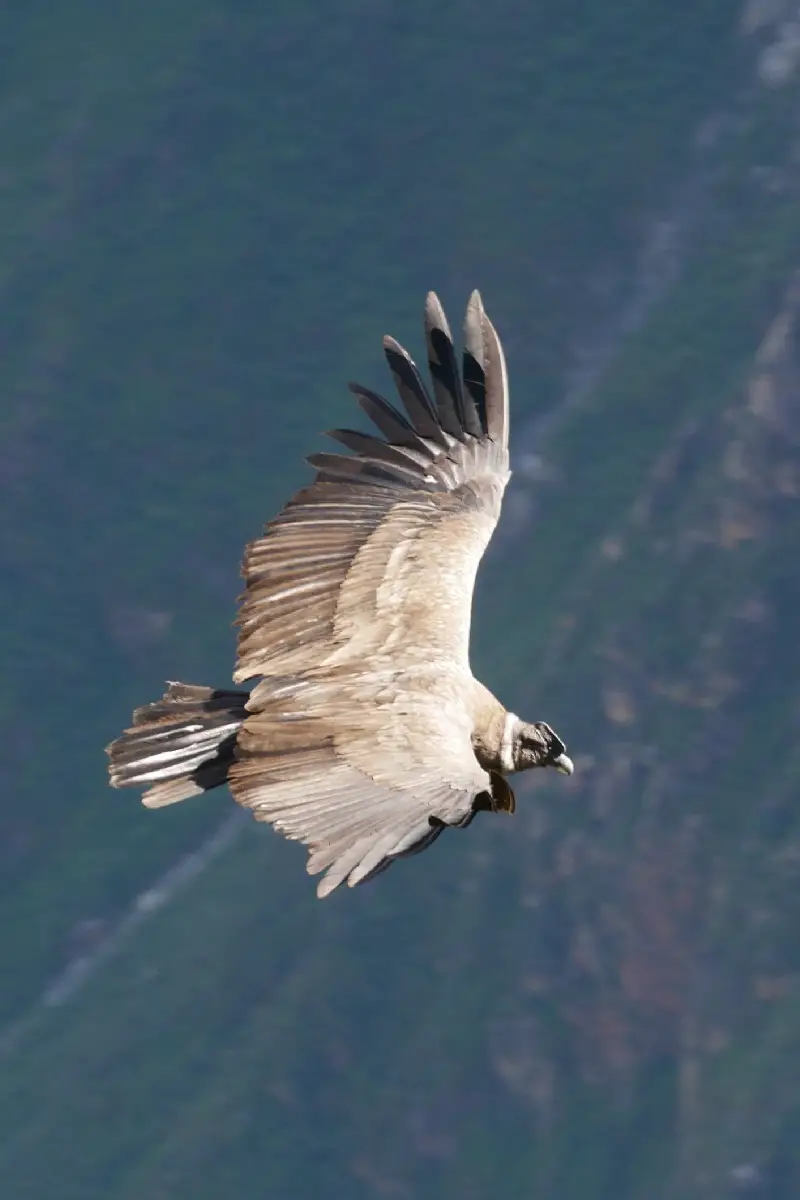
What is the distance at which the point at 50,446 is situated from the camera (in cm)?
8819

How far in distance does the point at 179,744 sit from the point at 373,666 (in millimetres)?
1725

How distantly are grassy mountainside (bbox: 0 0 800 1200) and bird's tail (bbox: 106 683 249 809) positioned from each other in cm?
4583

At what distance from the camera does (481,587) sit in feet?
252

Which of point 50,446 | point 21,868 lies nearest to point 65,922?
point 21,868

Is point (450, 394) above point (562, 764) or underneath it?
above

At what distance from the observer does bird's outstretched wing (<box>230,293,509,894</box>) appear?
2089 centimetres

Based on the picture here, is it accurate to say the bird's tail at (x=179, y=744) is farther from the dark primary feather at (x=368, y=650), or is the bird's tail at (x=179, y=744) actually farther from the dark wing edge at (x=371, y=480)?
the dark wing edge at (x=371, y=480)

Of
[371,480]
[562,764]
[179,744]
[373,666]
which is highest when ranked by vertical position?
[371,480]

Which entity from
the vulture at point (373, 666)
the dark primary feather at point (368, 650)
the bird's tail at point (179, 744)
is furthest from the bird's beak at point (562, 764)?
the bird's tail at point (179, 744)

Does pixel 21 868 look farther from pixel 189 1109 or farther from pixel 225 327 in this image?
pixel 225 327

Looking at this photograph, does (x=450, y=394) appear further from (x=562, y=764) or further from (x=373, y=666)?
(x=562, y=764)

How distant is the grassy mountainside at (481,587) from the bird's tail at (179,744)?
45.8m

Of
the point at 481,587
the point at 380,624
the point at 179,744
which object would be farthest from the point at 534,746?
the point at 481,587

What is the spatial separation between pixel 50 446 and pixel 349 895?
782 inches
